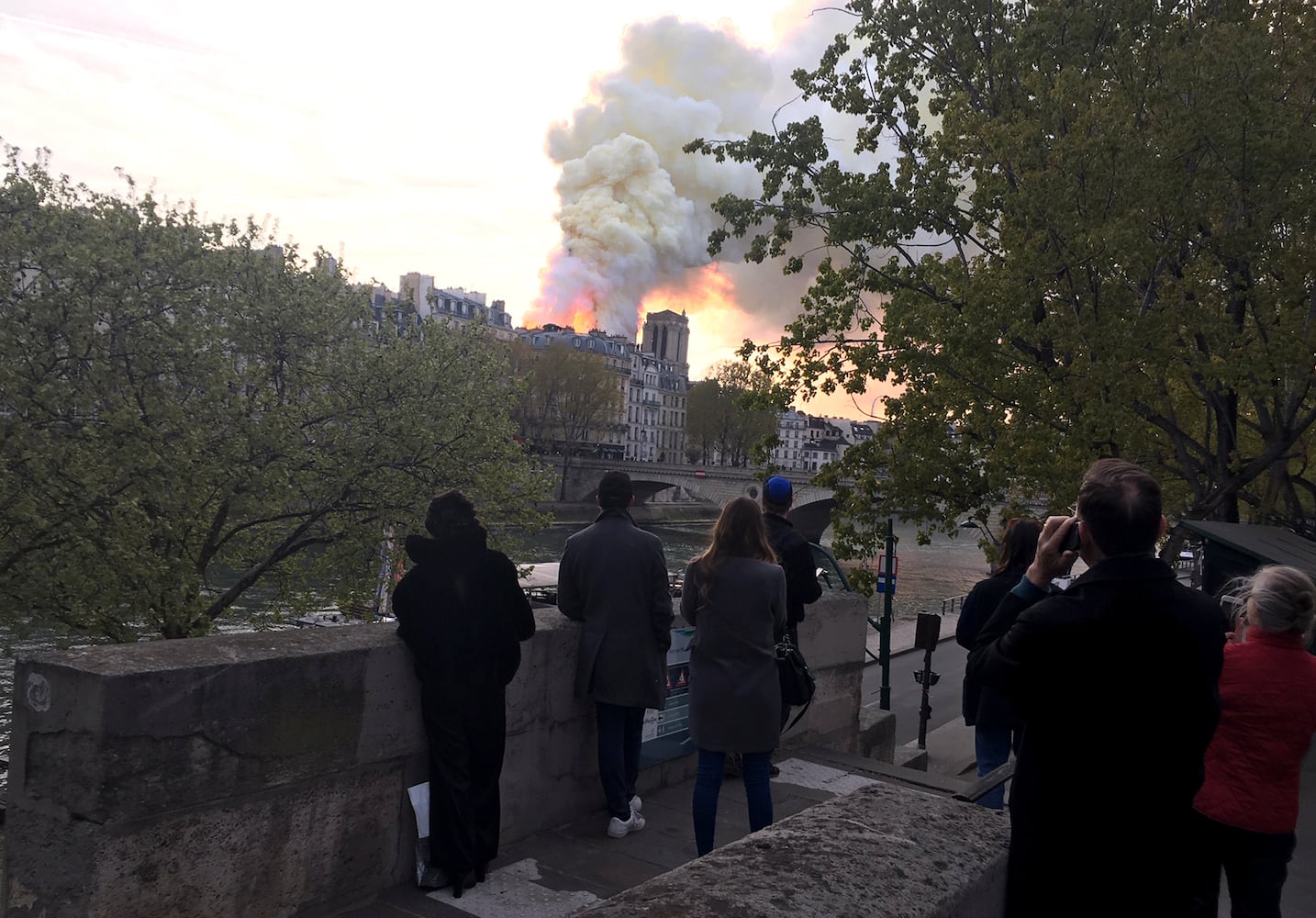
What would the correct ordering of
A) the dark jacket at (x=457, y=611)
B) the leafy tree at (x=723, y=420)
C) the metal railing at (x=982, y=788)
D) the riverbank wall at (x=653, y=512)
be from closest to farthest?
the metal railing at (x=982, y=788)
the dark jacket at (x=457, y=611)
the riverbank wall at (x=653, y=512)
the leafy tree at (x=723, y=420)

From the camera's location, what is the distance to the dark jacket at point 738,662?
14.7 feet

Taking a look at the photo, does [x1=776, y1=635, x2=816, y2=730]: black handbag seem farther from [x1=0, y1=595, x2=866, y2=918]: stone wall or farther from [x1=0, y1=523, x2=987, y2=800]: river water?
[x1=0, y1=523, x2=987, y2=800]: river water

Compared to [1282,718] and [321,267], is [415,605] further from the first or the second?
[321,267]

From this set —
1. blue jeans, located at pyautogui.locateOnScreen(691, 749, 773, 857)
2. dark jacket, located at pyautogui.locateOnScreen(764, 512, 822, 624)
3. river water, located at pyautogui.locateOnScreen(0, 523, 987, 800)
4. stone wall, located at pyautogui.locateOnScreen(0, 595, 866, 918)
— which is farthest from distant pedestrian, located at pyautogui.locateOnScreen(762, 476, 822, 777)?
river water, located at pyautogui.locateOnScreen(0, 523, 987, 800)

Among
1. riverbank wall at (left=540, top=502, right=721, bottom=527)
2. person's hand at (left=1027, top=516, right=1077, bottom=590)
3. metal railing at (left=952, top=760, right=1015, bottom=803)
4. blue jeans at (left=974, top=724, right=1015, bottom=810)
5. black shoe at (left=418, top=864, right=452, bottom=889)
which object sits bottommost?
riverbank wall at (left=540, top=502, right=721, bottom=527)

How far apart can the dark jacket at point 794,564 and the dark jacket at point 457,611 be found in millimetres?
1527

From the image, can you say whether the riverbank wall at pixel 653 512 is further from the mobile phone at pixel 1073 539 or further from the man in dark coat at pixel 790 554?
the mobile phone at pixel 1073 539

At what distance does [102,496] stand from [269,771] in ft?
49.9

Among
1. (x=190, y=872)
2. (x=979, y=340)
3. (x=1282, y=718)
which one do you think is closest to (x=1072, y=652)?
(x=1282, y=718)

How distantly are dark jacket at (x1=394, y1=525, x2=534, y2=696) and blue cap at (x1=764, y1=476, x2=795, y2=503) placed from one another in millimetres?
1593

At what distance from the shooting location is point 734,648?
4.50 metres

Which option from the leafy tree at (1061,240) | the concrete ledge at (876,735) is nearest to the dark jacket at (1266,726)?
the concrete ledge at (876,735)

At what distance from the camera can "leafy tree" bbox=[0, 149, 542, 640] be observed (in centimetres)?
1709

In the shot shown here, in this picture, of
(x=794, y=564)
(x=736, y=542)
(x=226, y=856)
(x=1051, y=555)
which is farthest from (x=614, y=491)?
(x=1051, y=555)
